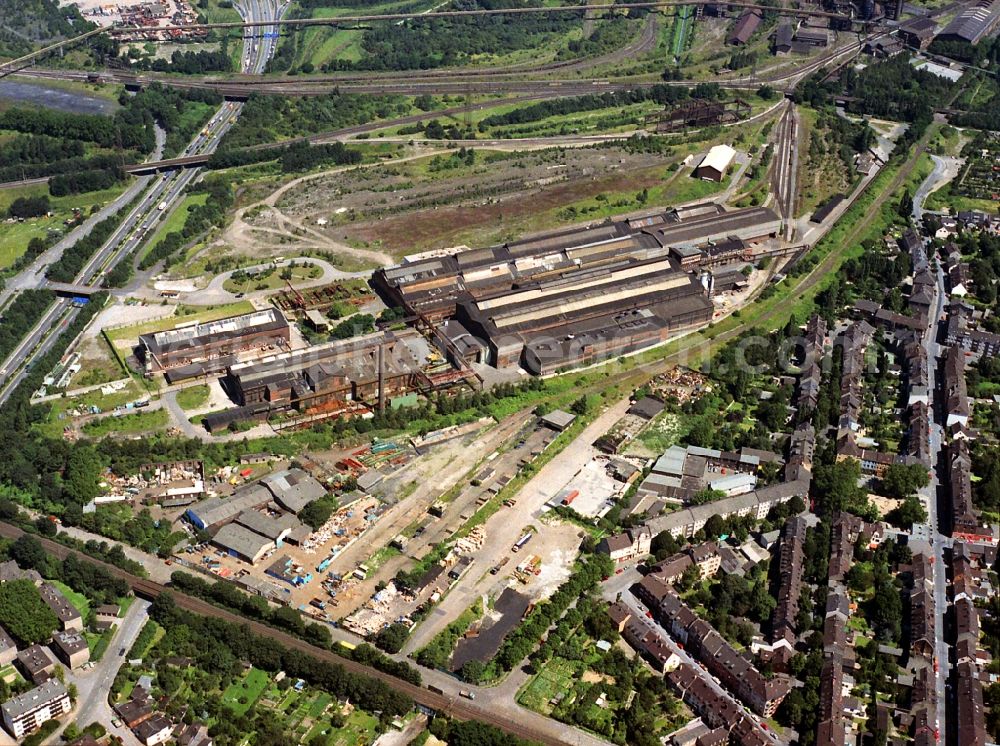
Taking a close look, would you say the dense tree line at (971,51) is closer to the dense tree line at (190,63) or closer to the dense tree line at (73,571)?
the dense tree line at (190,63)

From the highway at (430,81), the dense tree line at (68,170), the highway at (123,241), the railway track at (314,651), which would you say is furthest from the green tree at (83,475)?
the highway at (430,81)

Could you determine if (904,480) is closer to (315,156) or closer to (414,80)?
(315,156)

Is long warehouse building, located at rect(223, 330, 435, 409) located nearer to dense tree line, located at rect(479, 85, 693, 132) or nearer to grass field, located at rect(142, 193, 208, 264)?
grass field, located at rect(142, 193, 208, 264)

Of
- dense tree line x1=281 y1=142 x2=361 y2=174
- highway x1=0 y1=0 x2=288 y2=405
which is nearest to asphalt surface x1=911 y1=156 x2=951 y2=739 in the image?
dense tree line x1=281 y1=142 x2=361 y2=174

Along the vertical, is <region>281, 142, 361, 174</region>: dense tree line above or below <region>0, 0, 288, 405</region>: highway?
above

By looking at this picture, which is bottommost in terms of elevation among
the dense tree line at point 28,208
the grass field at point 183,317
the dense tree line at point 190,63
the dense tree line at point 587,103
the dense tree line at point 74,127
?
the grass field at point 183,317

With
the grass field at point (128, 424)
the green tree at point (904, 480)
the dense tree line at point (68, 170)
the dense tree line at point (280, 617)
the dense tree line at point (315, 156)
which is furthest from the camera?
the dense tree line at point (315, 156)

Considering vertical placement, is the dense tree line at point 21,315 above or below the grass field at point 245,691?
above

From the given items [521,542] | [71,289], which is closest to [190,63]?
[71,289]
